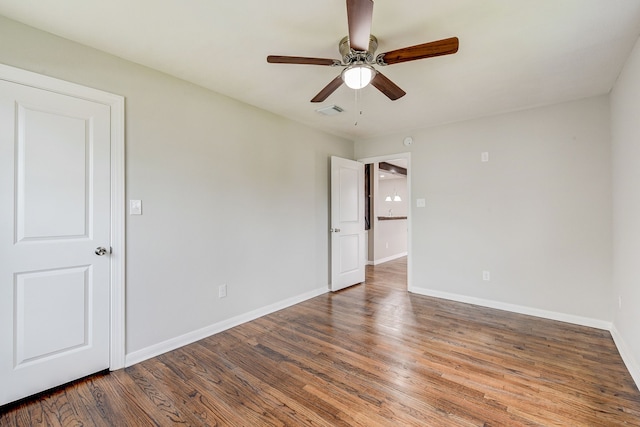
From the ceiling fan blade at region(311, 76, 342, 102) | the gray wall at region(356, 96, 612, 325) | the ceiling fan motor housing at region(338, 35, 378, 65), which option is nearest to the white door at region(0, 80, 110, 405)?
the ceiling fan blade at region(311, 76, 342, 102)

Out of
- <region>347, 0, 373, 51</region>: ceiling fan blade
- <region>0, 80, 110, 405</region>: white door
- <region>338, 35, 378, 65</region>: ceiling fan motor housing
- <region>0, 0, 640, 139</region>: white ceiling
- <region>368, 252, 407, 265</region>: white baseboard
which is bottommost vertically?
<region>368, 252, 407, 265</region>: white baseboard

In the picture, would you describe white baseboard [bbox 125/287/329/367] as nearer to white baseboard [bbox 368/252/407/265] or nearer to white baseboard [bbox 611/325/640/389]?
white baseboard [bbox 368/252/407/265]

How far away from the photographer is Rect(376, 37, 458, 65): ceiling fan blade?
62.0 inches

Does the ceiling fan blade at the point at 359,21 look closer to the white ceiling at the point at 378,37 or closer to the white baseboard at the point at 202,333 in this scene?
the white ceiling at the point at 378,37

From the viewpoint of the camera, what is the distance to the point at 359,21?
4.71 ft

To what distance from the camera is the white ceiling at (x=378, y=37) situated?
1.66m

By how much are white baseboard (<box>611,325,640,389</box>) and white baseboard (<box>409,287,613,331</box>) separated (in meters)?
0.20

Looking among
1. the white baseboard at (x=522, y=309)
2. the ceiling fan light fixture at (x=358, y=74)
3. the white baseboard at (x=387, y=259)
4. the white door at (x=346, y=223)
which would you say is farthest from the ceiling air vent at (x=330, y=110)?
the white baseboard at (x=387, y=259)

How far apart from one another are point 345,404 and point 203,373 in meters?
1.10

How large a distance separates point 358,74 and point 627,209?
242 centimetres

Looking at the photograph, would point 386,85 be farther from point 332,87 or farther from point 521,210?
point 521,210

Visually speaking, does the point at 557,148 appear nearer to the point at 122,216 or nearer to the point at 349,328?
the point at 349,328

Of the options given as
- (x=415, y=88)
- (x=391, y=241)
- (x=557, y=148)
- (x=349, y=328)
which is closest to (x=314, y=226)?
(x=349, y=328)

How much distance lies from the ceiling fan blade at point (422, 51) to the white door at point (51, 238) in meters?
2.11
